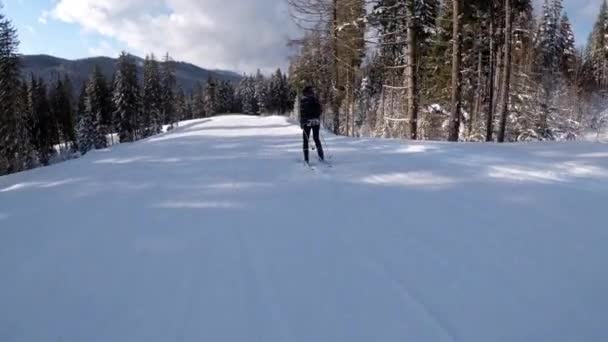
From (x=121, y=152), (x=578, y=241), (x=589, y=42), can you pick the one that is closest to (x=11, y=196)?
(x=121, y=152)

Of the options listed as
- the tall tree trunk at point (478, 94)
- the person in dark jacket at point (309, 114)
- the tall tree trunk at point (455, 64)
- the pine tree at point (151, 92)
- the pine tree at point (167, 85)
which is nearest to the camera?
the person in dark jacket at point (309, 114)

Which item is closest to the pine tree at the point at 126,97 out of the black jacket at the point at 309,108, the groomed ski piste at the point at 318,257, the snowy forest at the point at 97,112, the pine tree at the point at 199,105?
the snowy forest at the point at 97,112

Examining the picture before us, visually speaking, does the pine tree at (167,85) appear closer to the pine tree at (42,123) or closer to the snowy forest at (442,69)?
the pine tree at (42,123)

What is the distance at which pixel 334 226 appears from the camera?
5.78 metres

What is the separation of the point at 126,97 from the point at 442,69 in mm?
52161

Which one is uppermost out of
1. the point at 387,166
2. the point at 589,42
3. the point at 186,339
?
the point at 589,42

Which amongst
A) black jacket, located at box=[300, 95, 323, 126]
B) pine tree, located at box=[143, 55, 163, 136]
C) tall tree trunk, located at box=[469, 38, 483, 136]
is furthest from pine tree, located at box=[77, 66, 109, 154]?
black jacket, located at box=[300, 95, 323, 126]

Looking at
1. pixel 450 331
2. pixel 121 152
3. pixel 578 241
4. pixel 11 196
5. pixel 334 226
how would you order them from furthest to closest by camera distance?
pixel 121 152
pixel 11 196
pixel 334 226
pixel 578 241
pixel 450 331

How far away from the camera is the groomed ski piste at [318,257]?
11.5 ft

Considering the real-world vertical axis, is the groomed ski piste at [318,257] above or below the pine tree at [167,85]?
below

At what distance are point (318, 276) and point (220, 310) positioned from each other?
1.10 m

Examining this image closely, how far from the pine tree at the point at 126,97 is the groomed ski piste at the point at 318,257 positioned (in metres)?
60.8

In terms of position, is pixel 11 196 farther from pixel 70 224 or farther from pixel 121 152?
pixel 121 152

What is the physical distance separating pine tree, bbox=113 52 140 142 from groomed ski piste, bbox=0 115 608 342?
199ft
